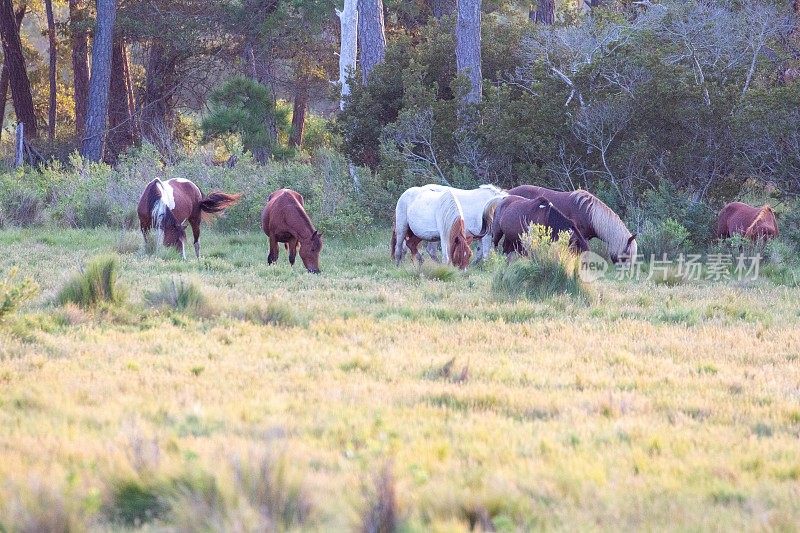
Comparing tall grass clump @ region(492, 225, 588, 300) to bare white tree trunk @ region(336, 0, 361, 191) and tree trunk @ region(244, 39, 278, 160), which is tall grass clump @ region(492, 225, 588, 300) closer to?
bare white tree trunk @ region(336, 0, 361, 191)

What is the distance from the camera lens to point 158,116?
111ft

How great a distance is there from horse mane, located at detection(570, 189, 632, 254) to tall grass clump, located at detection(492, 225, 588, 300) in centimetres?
337

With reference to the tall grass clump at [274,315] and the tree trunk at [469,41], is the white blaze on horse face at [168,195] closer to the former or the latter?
the tall grass clump at [274,315]

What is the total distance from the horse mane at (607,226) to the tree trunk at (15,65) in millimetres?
24143

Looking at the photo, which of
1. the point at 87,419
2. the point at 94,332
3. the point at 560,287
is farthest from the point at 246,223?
the point at 87,419

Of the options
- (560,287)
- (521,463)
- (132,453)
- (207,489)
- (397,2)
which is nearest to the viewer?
(207,489)

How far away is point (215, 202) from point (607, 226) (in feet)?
20.0

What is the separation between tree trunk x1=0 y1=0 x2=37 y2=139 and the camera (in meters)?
33.3

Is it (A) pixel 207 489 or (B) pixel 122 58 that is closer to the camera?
(A) pixel 207 489

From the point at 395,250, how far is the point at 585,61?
6.51m

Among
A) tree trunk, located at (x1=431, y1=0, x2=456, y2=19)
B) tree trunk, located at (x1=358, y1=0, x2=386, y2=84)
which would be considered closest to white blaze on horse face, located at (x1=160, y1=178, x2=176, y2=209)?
tree trunk, located at (x1=358, y1=0, x2=386, y2=84)

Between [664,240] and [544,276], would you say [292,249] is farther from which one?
[664,240]

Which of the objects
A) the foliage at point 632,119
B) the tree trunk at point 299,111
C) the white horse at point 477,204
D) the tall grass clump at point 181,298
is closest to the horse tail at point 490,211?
the white horse at point 477,204

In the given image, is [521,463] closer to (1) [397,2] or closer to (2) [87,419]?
(2) [87,419]
